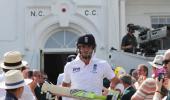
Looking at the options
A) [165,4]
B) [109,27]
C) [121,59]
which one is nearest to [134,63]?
[121,59]

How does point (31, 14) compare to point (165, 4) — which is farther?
point (165, 4)

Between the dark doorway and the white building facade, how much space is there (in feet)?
3.37

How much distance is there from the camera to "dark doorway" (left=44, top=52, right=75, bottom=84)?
2469 cm

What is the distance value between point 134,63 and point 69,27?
8099 millimetres

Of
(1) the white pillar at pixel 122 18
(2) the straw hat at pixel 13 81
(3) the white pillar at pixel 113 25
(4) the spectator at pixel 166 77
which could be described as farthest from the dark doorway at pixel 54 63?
(4) the spectator at pixel 166 77

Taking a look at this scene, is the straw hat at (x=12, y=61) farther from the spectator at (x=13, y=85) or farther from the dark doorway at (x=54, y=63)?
the dark doorway at (x=54, y=63)

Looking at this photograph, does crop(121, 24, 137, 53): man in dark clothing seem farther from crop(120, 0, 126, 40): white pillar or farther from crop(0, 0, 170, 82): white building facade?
crop(120, 0, 126, 40): white pillar

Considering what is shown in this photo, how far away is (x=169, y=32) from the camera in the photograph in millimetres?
15141

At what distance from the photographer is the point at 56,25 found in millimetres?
23844

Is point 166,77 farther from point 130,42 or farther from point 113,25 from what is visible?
point 113,25

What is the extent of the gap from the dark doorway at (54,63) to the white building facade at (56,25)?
1.03 meters

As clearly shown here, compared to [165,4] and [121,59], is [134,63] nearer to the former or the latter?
[121,59]

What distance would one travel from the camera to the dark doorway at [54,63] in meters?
24.7

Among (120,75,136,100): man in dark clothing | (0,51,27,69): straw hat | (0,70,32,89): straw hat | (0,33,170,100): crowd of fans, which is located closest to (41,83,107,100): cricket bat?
(0,33,170,100): crowd of fans
